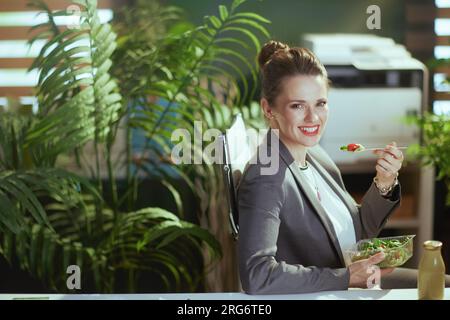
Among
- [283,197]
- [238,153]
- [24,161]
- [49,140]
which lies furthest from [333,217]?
[24,161]

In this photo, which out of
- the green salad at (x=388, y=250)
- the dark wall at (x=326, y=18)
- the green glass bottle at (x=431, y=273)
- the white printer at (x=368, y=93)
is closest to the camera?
the green glass bottle at (x=431, y=273)

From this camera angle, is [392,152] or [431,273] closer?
[431,273]

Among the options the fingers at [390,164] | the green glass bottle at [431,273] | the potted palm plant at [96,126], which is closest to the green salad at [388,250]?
the green glass bottle at [431,273]

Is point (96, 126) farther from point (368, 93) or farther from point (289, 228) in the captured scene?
point (368, 93)

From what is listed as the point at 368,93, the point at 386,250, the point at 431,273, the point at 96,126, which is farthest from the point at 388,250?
the point at 368,93

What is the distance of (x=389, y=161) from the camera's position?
1.96 meters

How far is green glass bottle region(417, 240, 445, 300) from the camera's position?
5.72 feet

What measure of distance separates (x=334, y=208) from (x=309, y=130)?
9.9 inches

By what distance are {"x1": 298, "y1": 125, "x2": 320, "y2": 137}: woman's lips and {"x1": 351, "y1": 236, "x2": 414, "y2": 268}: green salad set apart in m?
0.34

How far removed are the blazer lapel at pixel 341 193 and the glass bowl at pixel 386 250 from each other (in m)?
0.16

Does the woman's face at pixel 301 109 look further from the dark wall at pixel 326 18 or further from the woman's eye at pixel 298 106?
the dark wall at pixel 326 18

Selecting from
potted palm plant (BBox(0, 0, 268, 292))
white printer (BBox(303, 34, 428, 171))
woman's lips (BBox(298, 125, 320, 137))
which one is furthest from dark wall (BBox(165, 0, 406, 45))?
woman's lips (BBox(298, 125, 320, 137))

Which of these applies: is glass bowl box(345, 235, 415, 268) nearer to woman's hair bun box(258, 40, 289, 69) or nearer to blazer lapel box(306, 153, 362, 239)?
blazer lapel box(306, 153, 362, 239)

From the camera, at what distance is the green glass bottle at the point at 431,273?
1.74 m
